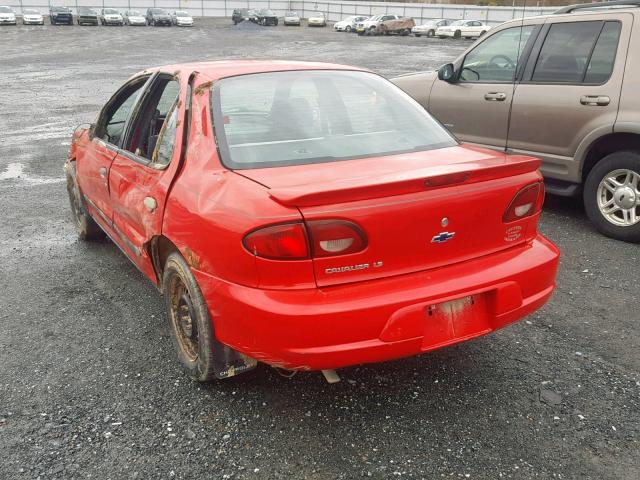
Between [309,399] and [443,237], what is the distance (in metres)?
1.06

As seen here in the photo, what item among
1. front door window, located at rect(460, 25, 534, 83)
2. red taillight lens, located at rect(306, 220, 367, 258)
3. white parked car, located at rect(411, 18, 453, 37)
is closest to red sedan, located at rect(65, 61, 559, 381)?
red taillight lens, located at rect(306, 220, 367, 258)

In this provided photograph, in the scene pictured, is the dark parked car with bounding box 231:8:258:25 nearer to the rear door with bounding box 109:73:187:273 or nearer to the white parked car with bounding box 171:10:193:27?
the white parked car with bounding box 171:10:193:27

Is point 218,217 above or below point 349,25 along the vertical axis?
below

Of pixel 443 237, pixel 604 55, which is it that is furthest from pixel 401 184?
pixel 604 55

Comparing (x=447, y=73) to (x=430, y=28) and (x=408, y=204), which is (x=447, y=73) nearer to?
(x=408, y=204)

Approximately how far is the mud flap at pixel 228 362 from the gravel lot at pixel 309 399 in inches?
6.4

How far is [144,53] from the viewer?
3097 centimetres

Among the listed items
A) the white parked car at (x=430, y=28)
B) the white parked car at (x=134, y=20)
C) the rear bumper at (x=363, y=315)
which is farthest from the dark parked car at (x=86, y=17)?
the rear bumper at (x=363, y=315)

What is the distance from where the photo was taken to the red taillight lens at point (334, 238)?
2457mm

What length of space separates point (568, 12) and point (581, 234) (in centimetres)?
220

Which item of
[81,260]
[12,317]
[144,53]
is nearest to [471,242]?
[12,317]

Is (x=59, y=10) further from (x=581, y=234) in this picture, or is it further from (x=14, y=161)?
(x=581, y=234)

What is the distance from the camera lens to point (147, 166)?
3.41 meters

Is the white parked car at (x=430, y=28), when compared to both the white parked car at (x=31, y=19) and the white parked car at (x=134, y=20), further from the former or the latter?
the white parked car at (x=31, y=19)
